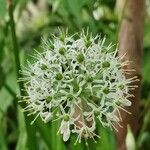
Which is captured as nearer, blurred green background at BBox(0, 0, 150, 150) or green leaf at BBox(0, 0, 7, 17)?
green leaf at BBox(0, 0, 7, 17)

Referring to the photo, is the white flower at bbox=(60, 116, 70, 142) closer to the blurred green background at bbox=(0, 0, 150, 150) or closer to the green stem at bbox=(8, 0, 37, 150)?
the blurred green background at bbox=(0, 0, 150, 150)

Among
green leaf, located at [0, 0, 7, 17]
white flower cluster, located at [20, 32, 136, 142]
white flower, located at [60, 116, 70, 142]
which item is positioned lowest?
white flower, located at [60, 116, 70, 142]

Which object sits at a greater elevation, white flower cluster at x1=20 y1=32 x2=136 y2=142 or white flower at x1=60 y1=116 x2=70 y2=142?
white flower cluster at x1=20 y1=32 x2=136 y2=142

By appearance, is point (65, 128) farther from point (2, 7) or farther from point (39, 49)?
point (39, 49)

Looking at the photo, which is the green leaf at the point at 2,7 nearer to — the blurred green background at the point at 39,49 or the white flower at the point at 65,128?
the blurred green background at the point at 39,49

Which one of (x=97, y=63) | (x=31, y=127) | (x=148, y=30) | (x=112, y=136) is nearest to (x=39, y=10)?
(x=148, y=30)

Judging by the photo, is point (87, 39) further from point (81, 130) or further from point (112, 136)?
point (112, 136)

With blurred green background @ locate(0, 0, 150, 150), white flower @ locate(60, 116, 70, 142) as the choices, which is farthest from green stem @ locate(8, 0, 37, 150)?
white flower @ locate(60, 116, 70, 142)

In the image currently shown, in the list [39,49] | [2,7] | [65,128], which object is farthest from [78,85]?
[39,49]
